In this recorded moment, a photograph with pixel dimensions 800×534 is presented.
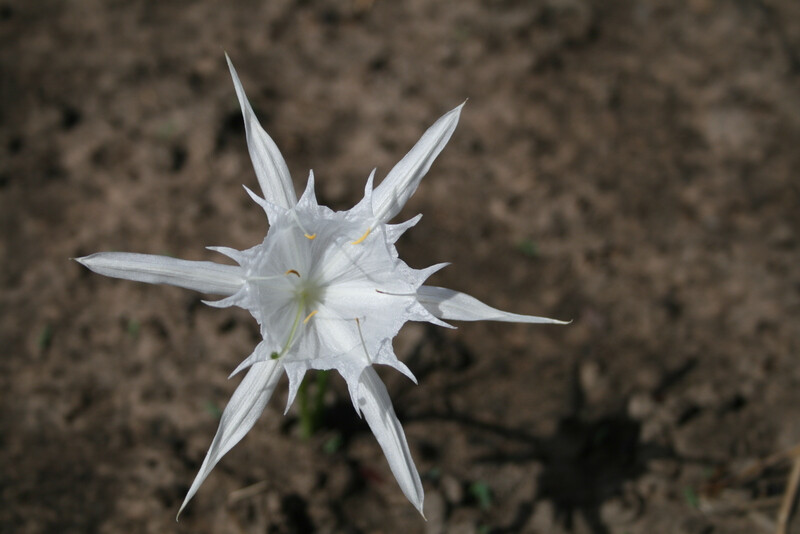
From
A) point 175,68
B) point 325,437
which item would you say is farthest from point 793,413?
point 175,68

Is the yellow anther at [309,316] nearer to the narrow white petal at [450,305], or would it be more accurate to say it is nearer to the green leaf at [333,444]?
the narrow white petal at [450,305]


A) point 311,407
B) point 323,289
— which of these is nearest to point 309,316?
point 323,289

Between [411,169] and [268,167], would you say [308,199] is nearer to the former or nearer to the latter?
[268,167]

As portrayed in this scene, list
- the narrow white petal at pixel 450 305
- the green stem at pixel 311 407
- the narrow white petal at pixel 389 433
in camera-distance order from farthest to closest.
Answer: the green stem at pixel 311 407 → the narrow white petal at pixel 450 305 → the narrow white petal at pixel 389 433

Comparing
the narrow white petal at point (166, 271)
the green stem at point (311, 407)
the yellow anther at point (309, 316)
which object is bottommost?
the green stem at point (311, 407)

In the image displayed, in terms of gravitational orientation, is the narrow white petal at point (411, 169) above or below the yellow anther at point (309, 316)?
above

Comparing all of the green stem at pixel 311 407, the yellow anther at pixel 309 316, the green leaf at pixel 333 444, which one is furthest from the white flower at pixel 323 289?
the green leaf at pixel 333 444

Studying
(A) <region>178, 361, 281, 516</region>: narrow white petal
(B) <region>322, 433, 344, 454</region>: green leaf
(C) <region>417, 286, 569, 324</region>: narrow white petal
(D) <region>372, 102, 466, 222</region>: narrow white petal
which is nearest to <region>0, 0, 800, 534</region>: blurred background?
(B) <region>322, 433, 344, 454</region>: green leaf
